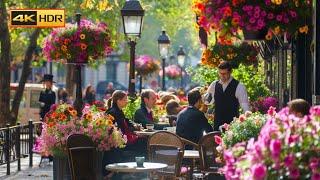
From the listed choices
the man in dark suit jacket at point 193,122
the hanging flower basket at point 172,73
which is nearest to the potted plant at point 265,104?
the man in dark suit jacket at point 193,122

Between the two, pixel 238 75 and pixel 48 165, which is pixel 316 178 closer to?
pixel 238 75

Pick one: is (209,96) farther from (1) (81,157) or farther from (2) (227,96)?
(1) (81,157)

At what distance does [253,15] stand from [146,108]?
8.99 meters

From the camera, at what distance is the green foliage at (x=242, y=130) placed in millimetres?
10695

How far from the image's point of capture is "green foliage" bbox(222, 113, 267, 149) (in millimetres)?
10695

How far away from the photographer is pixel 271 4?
30.7 ft

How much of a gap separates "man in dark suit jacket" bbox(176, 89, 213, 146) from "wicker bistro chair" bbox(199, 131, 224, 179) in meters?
0.75

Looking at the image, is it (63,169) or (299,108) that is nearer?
(299,108)

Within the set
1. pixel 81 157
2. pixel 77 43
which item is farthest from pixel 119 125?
pixel 77 43

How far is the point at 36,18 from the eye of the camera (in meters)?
20.4

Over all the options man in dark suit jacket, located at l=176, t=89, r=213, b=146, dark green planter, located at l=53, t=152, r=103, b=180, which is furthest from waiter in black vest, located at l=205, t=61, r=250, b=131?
dark green planter, located at l=53, t=152, r=103, b=180

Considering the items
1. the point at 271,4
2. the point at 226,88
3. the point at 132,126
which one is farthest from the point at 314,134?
the point at 132,126

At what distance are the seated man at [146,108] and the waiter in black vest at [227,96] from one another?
274cm

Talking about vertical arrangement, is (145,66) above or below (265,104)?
above
